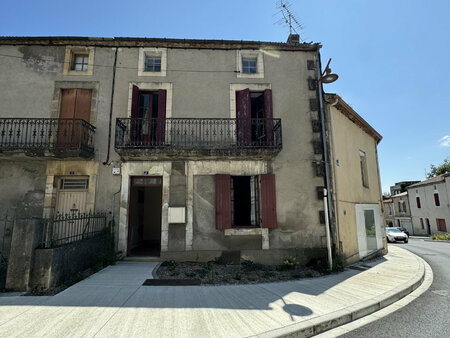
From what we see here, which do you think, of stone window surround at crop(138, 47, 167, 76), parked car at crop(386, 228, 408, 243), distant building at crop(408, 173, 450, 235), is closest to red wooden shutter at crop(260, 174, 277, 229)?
stone window surround at crop(138, 47, 167, 76)

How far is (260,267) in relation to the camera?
6.59 meters

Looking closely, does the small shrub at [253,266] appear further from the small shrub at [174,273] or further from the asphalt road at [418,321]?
the asphalt road at [418,321]

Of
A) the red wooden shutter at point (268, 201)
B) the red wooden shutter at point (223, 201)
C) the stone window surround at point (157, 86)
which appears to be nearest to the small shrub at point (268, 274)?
the red wooden shutter at point (268, 201)

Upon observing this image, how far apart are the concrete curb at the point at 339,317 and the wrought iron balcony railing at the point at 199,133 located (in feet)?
15.2

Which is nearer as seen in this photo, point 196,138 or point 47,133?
point 47,133

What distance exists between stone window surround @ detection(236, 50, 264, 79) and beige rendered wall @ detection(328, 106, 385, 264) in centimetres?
290

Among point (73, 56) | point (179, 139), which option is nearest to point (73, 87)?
point (73, 56)

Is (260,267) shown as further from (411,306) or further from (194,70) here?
(194,70)

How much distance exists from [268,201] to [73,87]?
7.58 meters

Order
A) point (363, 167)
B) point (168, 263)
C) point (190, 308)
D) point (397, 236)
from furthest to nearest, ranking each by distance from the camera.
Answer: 1. point (397, 236)
2. point (363, 167)
3. point (168, 263)
4. point (190, 308)

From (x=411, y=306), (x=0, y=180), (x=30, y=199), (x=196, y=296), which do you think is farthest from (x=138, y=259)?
(x=411, y=306)

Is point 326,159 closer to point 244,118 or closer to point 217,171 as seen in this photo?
point 244,118

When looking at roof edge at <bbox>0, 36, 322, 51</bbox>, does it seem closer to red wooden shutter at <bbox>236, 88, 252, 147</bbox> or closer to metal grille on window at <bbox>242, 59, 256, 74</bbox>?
metal grille on window at <bbox>242, 59, 256, 74</bbox>

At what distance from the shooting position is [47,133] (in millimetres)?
7332
